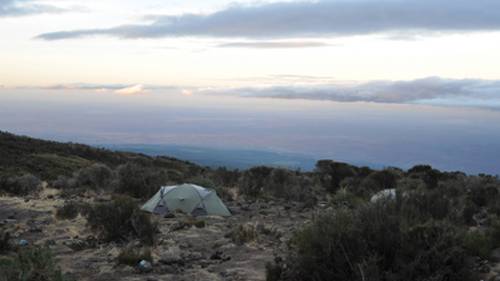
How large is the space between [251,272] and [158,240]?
3122 mm

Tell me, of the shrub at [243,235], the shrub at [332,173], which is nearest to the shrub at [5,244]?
the shrub at [243,235]

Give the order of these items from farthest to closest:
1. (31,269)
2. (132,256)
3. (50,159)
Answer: (50,159) → (132,256) → (31,269)

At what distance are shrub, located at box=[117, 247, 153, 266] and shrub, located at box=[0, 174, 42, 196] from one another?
532 inches

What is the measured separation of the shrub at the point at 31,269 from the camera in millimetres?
5320

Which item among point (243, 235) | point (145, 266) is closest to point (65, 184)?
point (243, 235)

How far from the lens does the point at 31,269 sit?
5.46m

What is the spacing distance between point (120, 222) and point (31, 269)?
5689 millimetres

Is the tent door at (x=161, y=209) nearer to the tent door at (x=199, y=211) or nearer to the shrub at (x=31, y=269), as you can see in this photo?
the tent door at (x=199, y=211)

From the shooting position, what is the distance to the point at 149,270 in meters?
8.38

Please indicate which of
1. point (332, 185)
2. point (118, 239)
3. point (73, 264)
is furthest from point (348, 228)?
point (332, 185)

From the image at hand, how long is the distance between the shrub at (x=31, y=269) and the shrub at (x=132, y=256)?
2.74 metres

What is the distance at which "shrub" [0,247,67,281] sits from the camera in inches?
209

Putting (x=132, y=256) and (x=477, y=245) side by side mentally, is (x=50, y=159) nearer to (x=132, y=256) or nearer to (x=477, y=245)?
(x=132, y=256)

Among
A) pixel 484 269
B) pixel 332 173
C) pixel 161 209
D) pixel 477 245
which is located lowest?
pixel 161 209
